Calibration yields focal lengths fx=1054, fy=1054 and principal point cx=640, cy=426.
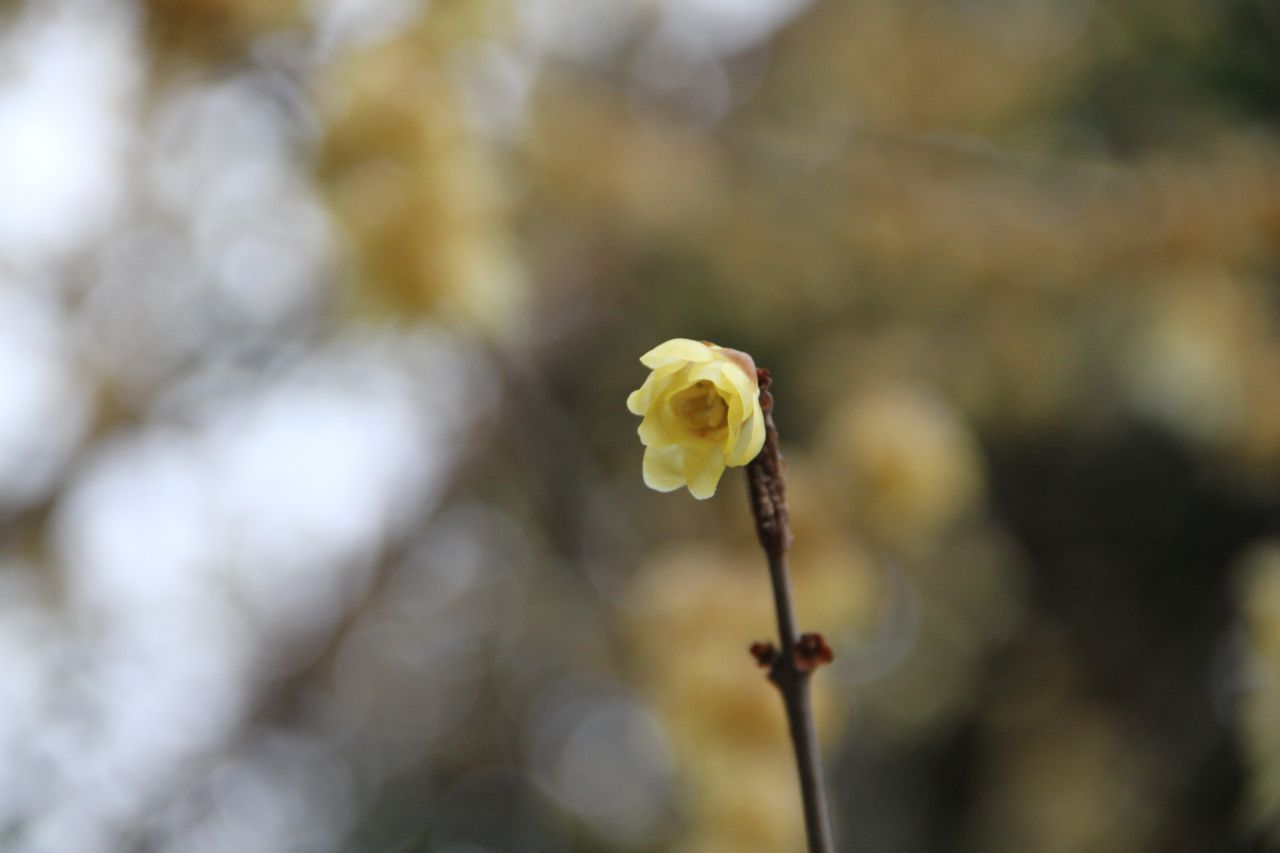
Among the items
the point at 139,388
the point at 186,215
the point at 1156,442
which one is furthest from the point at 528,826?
the point at 1156,442

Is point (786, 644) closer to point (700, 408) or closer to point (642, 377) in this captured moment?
point (700, 408)

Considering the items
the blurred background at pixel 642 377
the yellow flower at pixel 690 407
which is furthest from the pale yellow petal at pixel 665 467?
the blurred background at pixel 642 377

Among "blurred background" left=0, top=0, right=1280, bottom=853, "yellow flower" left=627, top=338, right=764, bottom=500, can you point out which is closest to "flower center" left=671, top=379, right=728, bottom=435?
"yellow flower" left=627, top=338, right=764, bottom=500

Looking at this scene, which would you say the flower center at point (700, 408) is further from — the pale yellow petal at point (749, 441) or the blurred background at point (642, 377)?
the blurred background at point (642, 377)

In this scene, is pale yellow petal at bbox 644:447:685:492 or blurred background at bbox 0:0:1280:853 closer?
pale yellow petal at bbox 644:447:685:492

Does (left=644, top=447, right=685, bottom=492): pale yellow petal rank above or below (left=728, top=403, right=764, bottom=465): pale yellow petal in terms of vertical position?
above

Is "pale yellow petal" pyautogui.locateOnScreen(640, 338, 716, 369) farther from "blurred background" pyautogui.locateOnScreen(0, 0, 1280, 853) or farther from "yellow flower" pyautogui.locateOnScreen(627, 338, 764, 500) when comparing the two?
"blurred background" pyautogui.locateOnScreen(0, 0, 1280, 853)

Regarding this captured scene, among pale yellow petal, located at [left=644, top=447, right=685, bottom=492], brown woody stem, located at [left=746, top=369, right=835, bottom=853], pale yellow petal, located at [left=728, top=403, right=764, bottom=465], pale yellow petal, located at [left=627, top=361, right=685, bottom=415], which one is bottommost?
brown woody stem, located at [left=746, top=369, right=835, bottom=853]
